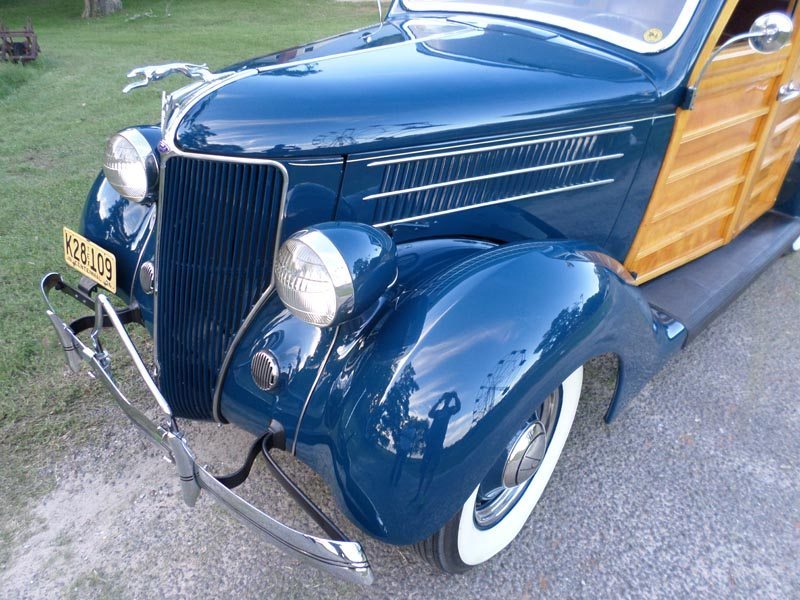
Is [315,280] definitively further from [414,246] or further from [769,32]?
[769,32]

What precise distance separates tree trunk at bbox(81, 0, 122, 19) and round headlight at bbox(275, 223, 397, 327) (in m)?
16.4

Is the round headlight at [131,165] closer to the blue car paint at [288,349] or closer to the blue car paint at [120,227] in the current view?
the blue car paint at [120,227]

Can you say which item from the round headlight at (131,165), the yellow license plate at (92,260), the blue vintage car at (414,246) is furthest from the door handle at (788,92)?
the yellow license plate at (92,260)

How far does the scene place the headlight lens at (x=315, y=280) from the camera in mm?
1429

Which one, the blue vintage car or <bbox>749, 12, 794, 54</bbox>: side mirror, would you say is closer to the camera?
the blue vintage car

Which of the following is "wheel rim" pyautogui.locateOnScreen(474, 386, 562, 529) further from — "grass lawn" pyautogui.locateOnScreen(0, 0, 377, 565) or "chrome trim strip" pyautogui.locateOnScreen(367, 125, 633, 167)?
"grass lawn" pyautogui.locateOnScreen(0, 0, 377, 565)

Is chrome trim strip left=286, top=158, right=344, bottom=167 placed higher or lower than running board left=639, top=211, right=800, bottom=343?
higher

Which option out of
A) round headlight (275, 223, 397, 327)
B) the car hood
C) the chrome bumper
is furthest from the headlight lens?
the chrome bumper

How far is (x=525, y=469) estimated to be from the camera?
1836mm

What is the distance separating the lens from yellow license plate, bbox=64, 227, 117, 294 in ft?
6.98

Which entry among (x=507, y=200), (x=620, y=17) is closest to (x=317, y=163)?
(x=507, y=200)

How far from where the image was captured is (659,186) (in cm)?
248

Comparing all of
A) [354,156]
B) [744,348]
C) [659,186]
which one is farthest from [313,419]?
[744,348]

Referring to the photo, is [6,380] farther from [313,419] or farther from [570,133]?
[570,133]
